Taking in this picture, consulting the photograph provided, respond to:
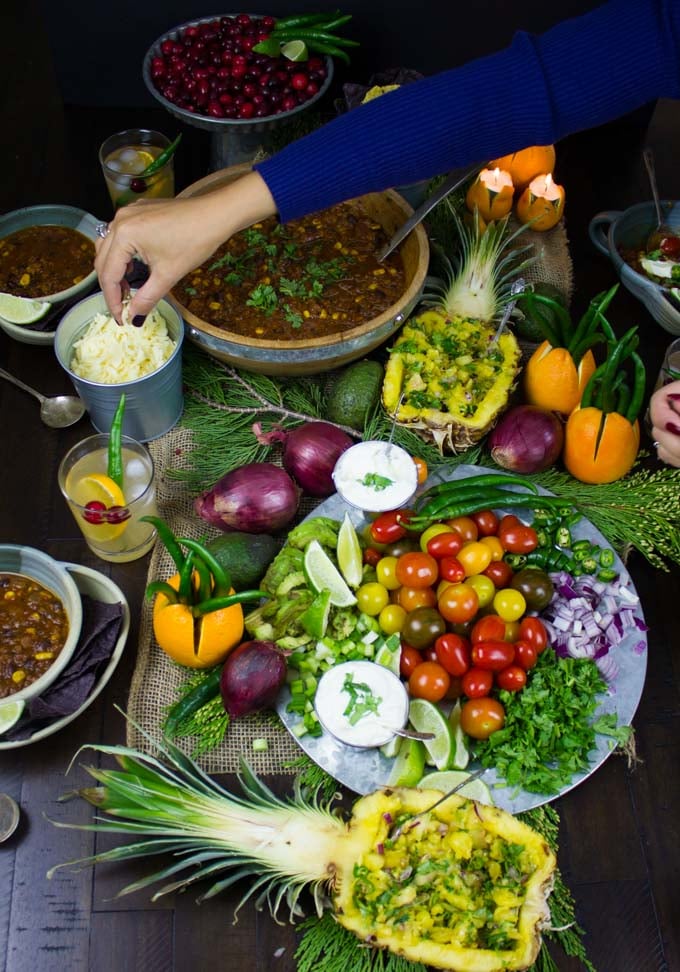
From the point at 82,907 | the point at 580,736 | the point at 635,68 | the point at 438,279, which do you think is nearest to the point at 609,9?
the point at 635,68

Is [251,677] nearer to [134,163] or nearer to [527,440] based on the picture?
[527,440]

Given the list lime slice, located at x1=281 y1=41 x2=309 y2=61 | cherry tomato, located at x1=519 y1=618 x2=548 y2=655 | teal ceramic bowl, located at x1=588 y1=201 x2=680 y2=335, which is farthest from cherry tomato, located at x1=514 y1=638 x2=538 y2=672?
lime slice, located at x1=281 y1=41 x2=309 y2=61

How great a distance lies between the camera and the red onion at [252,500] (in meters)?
1.80

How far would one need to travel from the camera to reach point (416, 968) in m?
1.43

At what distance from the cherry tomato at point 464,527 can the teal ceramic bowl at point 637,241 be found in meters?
0.86

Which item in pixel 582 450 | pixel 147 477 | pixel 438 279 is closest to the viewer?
pixel 147 477

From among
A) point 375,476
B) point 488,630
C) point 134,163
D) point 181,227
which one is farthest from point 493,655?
point 134,163

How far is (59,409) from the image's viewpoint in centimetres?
206

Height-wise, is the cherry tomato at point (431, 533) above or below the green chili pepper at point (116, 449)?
below

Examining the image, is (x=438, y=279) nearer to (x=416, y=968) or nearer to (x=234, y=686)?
(x=234, y=686)

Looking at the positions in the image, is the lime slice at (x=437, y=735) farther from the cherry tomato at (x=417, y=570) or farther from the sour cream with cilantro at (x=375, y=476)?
the sour cream with cilantro at (x=375, y=476)

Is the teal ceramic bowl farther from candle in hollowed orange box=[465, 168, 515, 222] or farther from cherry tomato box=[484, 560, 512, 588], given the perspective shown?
cherry tomato box=[484, 560, 512, 588]

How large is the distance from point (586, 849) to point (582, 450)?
0.80 meters

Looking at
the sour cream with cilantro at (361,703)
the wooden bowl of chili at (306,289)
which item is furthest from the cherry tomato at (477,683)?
the wooden bowl of chili at (306,289)
